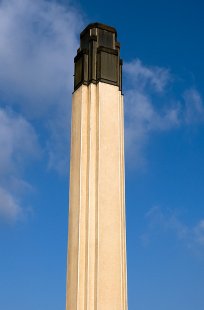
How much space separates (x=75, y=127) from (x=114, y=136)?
1548mm

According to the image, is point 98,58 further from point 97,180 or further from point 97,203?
point 97,203

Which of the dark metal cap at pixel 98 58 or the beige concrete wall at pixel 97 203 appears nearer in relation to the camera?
the beige concrete wall at pixel 97 203

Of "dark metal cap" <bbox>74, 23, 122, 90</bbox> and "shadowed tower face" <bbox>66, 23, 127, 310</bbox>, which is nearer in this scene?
"shadowed tower face" <bbox>66, 23, 127, 310</bbox>

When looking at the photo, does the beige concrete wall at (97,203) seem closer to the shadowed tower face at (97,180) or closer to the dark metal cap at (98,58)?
the shadowed tower face at (97,180)

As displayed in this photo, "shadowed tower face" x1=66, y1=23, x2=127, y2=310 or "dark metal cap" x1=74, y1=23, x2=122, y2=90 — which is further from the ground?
"dark metal cap" x1=74, y1=23, x2=122, y2=90

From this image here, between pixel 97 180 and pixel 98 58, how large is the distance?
4.89 m

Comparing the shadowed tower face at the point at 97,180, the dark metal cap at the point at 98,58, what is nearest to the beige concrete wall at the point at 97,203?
the shadowed tower face at the point at 97,180

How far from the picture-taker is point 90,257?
61.2 feet

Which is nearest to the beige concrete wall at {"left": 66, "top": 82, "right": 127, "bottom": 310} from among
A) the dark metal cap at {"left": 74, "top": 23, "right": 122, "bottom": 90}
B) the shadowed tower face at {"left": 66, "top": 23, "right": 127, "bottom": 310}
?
the shadowed tower face at {"left": 66, "top": 23, "right": 127, "bottom": 310}

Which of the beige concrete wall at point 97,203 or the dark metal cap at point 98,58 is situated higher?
the dark metal cap at point 98,58

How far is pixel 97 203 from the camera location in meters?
19.3

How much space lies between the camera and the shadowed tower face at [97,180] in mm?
18500

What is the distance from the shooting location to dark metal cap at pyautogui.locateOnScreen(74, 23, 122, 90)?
2109 centimetres

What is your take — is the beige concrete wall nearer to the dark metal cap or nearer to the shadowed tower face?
the shadowed tower face
